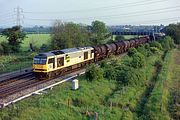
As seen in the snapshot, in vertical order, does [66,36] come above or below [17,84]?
above

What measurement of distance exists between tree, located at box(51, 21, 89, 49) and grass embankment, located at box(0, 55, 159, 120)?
31.3 meters

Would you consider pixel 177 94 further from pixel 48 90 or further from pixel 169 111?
pixel 48 90

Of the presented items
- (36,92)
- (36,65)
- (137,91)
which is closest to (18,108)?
(36,92)

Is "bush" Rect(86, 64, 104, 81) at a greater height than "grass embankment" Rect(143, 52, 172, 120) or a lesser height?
greater

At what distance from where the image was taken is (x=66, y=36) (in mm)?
65500

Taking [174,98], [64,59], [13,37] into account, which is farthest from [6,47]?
[174,98]

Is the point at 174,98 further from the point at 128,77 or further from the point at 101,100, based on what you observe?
the point at 101,100

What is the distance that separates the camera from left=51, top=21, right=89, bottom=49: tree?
6444cm

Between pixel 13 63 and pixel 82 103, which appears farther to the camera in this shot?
pixel 13 63

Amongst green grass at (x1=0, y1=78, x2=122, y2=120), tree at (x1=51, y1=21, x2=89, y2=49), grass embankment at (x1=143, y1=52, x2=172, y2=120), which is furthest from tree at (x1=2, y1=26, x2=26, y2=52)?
green grass at (x1=0, y1=78, x2=122, y2=120)

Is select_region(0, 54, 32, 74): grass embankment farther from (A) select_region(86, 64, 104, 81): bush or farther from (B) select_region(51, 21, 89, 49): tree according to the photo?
(A) select_region(86, 64, 104, 81): bush

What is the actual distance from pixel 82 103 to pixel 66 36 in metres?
40.2

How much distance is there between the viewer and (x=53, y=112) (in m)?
22.5

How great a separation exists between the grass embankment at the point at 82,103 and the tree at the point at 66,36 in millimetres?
31339
